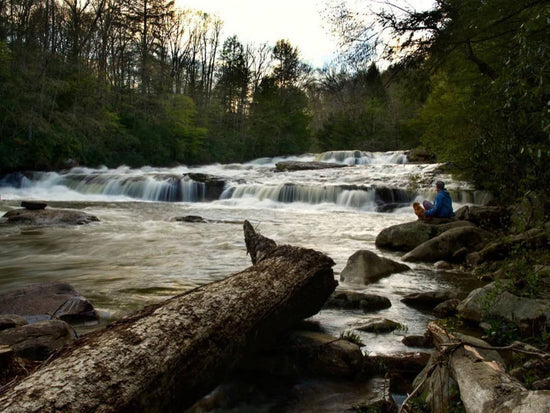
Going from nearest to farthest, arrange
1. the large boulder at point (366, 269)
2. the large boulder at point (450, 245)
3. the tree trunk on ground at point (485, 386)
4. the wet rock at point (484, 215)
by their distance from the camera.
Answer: the tree trunk on ground at point (485, 386) → the large boulder at point (366, 269) → the large boulder at point (450, 245) → the wet rock at point (484, 215)

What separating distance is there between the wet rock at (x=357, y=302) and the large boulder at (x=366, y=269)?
53.7 inches

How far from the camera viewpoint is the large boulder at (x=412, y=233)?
1059 cm

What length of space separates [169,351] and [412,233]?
30.3 ft

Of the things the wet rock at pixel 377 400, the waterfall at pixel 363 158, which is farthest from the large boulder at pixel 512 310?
the waterfall at pixel 363 158

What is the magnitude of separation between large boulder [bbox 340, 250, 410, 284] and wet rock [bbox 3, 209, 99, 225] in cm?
1022

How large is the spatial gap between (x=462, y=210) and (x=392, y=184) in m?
9.02

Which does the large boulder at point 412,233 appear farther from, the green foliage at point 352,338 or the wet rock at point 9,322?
the wet rock at point 9,322

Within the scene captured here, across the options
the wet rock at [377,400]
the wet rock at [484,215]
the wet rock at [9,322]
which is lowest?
the wet rock at [377,400]

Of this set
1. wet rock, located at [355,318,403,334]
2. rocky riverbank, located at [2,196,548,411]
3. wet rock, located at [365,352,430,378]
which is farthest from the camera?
wet rock, located at [355,318,403,334]

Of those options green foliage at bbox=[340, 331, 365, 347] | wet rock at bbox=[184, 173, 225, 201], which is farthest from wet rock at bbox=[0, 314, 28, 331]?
wet rock at bbox=[184, 173, 225, 201]

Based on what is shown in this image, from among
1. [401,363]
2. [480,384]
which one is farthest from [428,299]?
[480,384]

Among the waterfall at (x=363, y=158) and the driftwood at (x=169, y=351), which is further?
the waterfall at (x=363, y=158)

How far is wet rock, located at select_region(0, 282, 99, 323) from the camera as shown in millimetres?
4816

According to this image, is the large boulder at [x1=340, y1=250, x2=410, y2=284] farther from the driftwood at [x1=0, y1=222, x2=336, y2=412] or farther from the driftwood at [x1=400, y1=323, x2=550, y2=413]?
the driftwood at [x1=400, y1=323, x2=550, y2=413]
